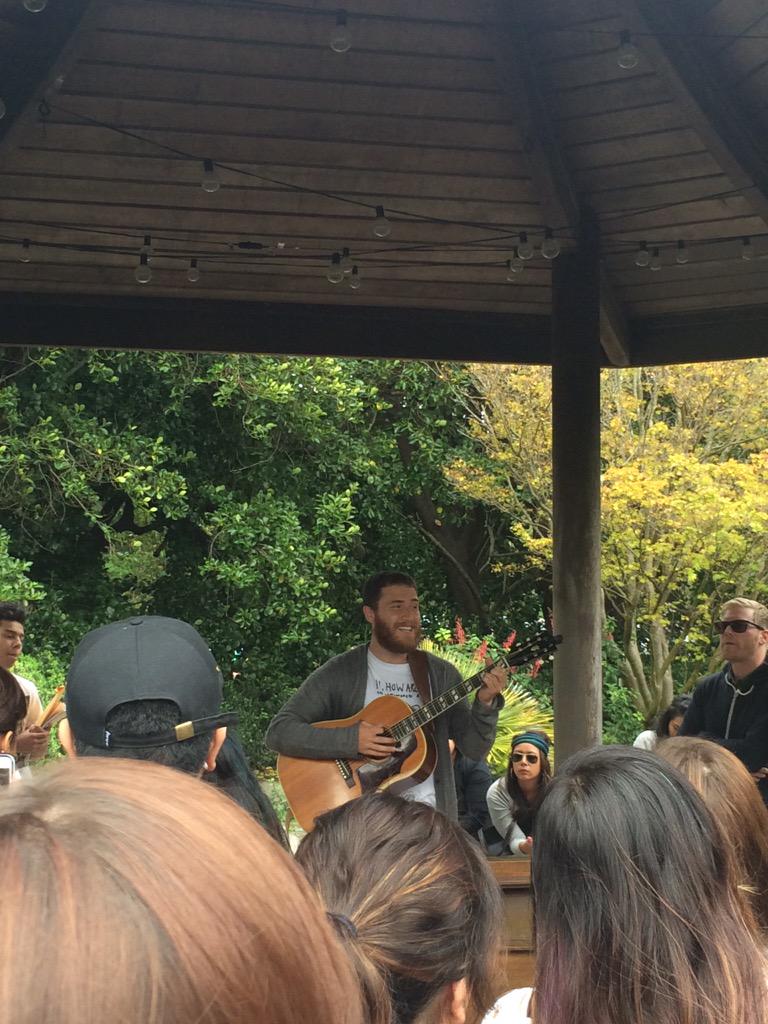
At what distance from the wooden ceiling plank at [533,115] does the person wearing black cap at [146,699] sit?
10.3ft

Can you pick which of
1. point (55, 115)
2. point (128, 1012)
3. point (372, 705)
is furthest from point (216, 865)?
point (55, 115)

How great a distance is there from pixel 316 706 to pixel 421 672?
0.43 meters

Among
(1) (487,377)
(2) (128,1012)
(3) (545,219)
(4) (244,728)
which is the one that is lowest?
(4) (244,728)

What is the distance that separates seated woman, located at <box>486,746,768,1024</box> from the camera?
142 cm

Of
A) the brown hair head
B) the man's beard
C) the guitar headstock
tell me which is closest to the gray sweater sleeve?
the man's beard

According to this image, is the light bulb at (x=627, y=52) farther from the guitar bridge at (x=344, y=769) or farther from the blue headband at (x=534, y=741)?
the blue headband at (x=534, y=741)

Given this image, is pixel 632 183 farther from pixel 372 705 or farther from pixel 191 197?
pixel 372 705

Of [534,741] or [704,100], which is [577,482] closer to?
[534,741]

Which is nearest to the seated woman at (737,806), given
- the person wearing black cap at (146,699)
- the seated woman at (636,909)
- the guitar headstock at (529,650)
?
the seated woman at (636,909)

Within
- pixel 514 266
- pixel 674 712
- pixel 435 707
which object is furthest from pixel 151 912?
pixel 674 712

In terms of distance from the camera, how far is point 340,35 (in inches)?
149

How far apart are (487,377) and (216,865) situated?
11.6 meters

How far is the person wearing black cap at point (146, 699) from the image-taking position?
153 cm

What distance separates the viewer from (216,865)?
1.83ft
